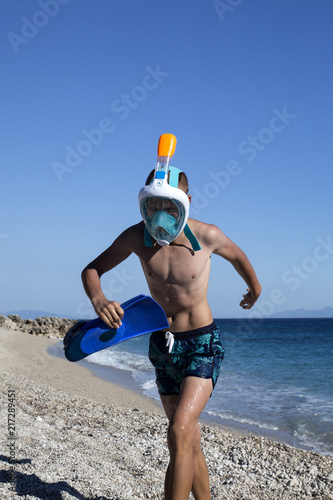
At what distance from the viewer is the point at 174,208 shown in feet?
10.2

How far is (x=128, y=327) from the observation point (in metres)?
3.19

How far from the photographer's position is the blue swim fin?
3.14 metres

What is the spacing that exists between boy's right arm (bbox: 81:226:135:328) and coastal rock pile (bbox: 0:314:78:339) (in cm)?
3126

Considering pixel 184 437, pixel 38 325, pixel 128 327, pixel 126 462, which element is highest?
pixel 38 325

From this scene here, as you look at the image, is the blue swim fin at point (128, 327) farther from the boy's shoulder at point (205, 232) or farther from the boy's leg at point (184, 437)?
the boy's shoulder at point (205, 232)

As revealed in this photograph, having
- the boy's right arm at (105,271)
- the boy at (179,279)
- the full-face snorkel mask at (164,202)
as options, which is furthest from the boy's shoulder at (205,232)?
the boy's right arm at (105,271)

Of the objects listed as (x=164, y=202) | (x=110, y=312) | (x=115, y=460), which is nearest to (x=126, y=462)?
(x=115, y=460)

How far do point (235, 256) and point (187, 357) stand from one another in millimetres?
737

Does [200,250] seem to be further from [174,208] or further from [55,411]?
[55,411]

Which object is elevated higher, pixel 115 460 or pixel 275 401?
pixel 275 401

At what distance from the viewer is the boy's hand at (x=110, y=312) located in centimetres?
287

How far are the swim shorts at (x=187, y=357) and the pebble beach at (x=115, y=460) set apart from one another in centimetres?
124

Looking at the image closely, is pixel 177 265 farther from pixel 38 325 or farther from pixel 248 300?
pixel 38 325

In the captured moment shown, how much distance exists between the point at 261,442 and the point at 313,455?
0.63 m
